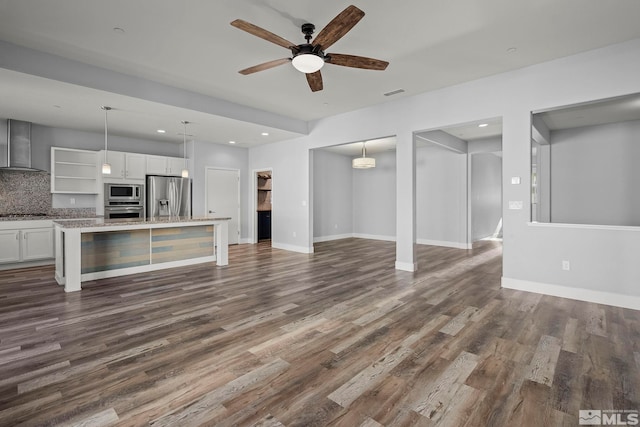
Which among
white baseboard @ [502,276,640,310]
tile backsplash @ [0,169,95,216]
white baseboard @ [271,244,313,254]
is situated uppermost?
tile backsplash @ [0,169,95,216]

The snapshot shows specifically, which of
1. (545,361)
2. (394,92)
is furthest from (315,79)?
(545,361)

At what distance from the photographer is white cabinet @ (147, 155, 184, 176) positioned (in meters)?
7.07

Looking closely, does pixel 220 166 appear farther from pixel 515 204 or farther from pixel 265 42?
pixel 515 204

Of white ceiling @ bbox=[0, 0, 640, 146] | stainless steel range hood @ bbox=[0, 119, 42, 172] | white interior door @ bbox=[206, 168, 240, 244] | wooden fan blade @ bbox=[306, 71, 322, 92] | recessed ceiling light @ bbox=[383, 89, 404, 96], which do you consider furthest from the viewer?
white interior door @ bbox=[206, 168, 240, 244]

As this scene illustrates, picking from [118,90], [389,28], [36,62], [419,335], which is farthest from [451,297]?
[36,62]

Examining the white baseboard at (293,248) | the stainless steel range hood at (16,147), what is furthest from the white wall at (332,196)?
the stainless steel range hood at (16,147)

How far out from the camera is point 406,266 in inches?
208

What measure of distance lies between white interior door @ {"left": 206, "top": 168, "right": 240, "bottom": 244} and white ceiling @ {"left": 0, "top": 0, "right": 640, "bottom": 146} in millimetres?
2836

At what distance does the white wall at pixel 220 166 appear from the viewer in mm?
7605

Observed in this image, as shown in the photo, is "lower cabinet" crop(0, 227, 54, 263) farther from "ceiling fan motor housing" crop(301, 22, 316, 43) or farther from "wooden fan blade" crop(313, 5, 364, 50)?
"wooden fan blade" crop(313, 5, 364, 50)

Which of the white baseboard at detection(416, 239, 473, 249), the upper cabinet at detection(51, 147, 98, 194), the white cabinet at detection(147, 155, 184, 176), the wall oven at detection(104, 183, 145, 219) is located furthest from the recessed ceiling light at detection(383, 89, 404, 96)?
the upper cabinet at detection(51, 147, 98, 194)

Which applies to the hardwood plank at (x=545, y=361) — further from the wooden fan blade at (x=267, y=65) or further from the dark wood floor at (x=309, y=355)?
the wooden fan blade at (x=267, y=65)

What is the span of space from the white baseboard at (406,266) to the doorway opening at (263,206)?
186 inches

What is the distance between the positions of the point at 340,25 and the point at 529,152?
3022mm
